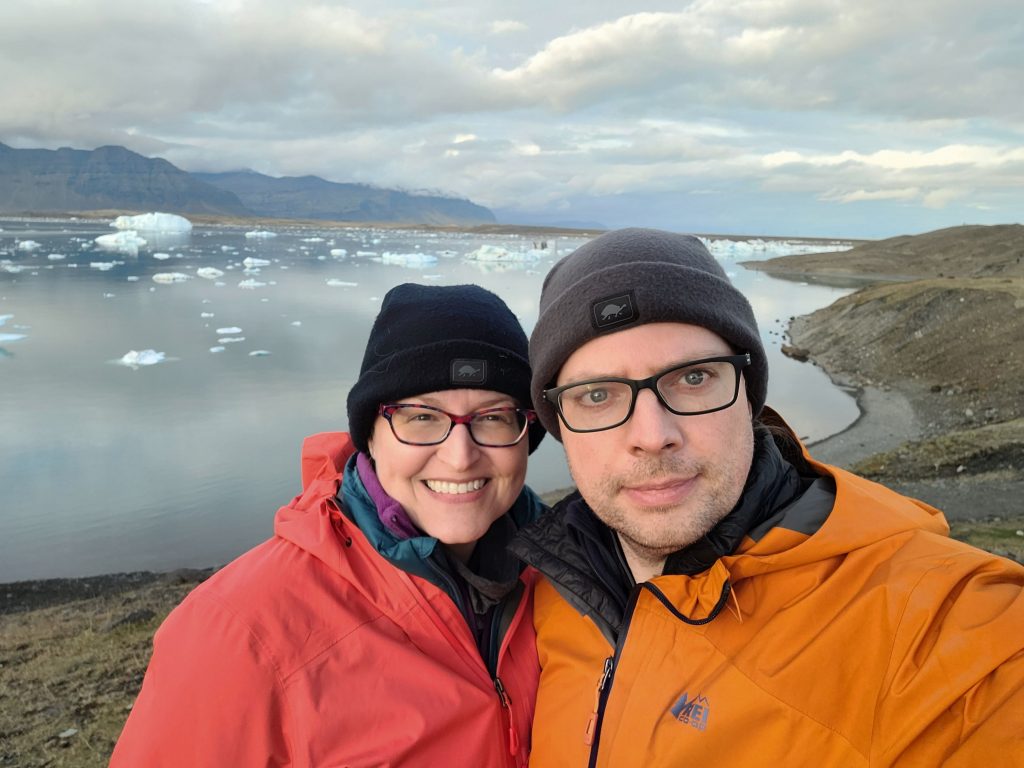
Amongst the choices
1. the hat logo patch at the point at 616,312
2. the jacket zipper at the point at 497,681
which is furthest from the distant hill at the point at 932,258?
the jacket zipper at the point at 497,681

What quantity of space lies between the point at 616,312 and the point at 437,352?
→ 629 millimetres

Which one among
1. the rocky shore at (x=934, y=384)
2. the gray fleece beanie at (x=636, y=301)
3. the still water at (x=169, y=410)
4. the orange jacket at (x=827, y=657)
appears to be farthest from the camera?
the rocky shore at (x=934, y=384)

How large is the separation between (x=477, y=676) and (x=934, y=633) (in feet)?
3.99

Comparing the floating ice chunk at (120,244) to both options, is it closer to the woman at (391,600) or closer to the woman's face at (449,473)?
the woman at (391,600)

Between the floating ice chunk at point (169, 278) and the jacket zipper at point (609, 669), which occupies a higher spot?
the jacket zipper at point (609, 669)

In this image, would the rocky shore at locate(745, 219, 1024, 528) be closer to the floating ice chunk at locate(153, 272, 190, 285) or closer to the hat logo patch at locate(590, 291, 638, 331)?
the hat logo patch at locate(590, 291, 638, 331)

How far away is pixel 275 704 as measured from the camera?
5.38 ft

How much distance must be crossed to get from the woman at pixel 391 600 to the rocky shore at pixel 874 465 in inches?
133

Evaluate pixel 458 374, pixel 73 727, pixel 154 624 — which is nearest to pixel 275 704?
pixel 458 374

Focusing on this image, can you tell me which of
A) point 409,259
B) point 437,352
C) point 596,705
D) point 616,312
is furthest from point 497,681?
point 409,259

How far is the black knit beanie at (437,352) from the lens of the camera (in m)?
2.13

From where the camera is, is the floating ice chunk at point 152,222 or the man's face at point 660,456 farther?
the floating ice chunk at point 152,222

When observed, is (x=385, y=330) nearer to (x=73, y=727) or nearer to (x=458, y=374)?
(x=458, y=374)

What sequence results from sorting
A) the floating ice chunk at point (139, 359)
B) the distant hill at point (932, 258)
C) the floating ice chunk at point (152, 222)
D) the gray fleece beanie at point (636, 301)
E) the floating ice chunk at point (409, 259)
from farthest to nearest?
1. the floating ice chunk at point (152, 222)
2. the floating ice chunk at point (409, 259)
3. the distant hill at point (932, 258)
4. the floating ice chunk at point (139, 359)
5. the gray fleece beanie at point (636, 301)
